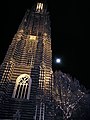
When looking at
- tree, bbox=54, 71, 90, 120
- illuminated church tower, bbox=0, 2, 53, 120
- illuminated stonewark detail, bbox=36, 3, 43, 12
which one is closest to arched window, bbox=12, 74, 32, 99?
illuminated church tower, bbox=0, 2, 53, 120

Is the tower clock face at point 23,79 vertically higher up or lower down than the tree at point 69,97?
higher up

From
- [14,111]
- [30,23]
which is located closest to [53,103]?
[14,111]

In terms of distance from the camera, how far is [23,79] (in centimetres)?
3744

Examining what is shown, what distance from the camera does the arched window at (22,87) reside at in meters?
34.5

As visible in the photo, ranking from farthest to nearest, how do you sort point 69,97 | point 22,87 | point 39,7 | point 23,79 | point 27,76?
point 39,7
point 27,76
point 23,79
point 22,87
point 69,97

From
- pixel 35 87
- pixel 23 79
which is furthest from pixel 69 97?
pixel 23 79

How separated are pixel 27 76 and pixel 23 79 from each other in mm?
974

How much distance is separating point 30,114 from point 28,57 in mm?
13761

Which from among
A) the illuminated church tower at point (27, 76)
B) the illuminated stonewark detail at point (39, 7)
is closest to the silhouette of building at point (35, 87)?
the illuminated church tower at point (27, 76)

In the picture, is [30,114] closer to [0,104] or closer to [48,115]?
[48,115]

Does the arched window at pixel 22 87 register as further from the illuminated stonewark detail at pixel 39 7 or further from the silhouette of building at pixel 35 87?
the illuminated stonewark detail at pixel 39 7

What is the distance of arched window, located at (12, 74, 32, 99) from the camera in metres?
34.5

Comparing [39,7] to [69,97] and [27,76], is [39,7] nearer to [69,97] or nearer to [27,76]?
[27,76]

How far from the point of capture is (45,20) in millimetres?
55875
